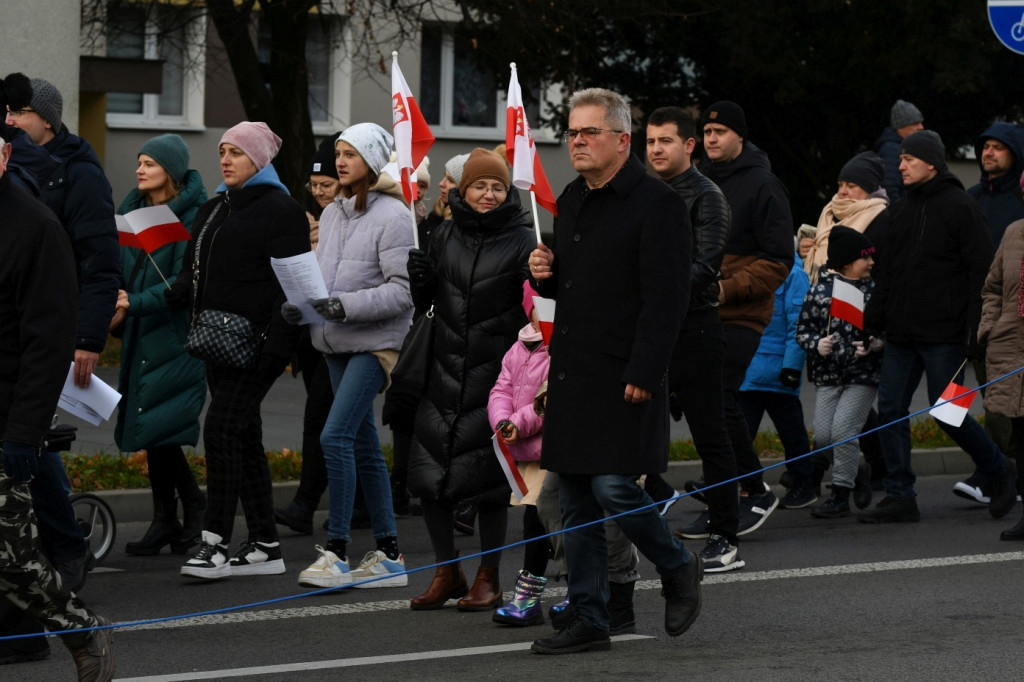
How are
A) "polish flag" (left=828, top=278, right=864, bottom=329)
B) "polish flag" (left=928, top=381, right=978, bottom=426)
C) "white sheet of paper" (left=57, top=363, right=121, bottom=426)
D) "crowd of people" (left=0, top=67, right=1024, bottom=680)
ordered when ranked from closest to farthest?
"crowd of people" (left=0, top=67, right=1024, bottom=680), "white sheet of paper" (left=57, top=363, right=121, bottom=426), "polish flag" (left=928, top=381, right=978, bottom=426), "polish flag" (left=828, top=278, right=864, bottom=329)

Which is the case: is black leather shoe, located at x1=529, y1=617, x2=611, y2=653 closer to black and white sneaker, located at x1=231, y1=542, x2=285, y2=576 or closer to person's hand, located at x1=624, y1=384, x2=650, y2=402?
person's hand, located at x1=624, y1=384, x2=650, y2=402

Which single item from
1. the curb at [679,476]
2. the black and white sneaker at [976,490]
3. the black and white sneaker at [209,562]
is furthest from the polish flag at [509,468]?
the black and white sneaker at [976,490]

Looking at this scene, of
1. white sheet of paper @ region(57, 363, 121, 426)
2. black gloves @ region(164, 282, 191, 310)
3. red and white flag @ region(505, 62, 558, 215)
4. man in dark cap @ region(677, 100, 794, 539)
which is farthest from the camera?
man in dark cap @ region(677, 100, 794, 539)

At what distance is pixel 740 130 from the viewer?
9.20 metres

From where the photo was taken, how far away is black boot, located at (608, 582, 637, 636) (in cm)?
700

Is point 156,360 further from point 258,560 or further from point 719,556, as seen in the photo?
point 719,556

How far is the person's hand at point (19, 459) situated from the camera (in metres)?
5.70

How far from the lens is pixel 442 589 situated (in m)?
7.58

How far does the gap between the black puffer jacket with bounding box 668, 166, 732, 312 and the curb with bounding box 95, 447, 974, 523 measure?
3.19 m

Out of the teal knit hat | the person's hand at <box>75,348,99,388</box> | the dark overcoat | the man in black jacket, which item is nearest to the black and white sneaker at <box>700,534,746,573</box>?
the man in black jacket

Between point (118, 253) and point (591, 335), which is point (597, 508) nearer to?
point (591, 335)

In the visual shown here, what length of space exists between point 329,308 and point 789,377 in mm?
3450

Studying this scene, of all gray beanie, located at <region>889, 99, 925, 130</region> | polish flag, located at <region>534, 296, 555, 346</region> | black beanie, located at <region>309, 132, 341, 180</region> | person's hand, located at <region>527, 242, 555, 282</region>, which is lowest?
polish flag, located at <region>534, 296, 555, 346</region>

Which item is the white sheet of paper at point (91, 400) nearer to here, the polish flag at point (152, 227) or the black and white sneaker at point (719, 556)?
the polish flag at point (152, 227)
